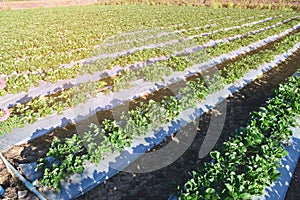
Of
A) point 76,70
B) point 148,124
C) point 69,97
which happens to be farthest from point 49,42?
point 148,124

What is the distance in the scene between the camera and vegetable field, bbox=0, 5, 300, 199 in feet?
15.9

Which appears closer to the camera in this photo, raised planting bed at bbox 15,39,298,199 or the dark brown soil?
raised planting bed at bbox 15,39,298,199

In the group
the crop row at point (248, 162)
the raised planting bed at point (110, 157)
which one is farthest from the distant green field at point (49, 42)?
the crop row at point (248, 162)

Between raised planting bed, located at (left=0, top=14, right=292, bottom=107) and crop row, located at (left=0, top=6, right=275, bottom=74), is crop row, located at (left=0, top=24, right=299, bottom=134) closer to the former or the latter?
raised planting bed, located at (left=0, top=14, right=292, bottom=107)

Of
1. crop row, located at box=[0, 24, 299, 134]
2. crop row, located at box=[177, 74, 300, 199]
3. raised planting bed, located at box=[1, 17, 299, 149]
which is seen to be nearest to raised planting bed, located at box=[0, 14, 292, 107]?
crop row, located at box=[0, 24, 299, 134]

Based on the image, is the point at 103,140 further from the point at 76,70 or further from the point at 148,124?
the point at 76,70

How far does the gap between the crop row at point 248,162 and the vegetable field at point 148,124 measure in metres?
0.02

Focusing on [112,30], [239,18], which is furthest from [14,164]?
[239,18]

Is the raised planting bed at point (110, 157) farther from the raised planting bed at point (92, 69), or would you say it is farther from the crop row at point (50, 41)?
the crop row at point (50, 41)

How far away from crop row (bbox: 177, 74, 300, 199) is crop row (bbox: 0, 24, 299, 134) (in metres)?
3.69

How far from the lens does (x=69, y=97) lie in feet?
27.4

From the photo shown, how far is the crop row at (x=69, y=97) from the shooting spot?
694cm

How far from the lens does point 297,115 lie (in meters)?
6.48

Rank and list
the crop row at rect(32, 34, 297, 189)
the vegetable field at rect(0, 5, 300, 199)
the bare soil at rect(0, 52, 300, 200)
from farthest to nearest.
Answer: the bare soil at rect(0, 52, 300, 200) < the crop row at rect(32, 34, 297, 189) < the vegetable field at rect(0, 5, 300, 199)
